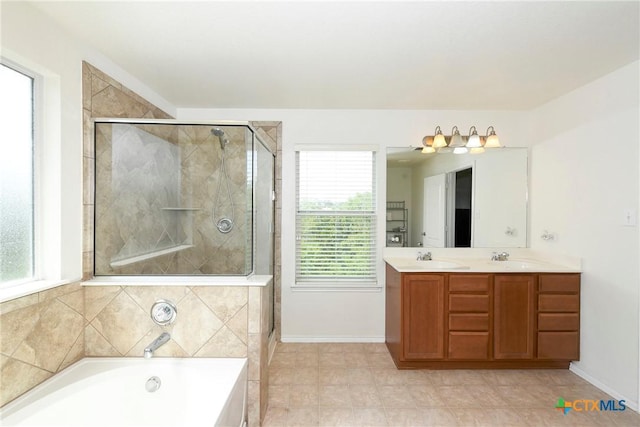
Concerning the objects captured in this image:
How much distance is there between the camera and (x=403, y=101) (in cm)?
318

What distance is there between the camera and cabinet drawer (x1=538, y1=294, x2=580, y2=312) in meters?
2.80

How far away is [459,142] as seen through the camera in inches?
132

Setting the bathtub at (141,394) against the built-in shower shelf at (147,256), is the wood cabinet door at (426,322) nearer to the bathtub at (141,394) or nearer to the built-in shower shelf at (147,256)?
the bathtub at (141,394)

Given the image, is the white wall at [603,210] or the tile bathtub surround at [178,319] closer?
the tile bathtub surround at [178,319]

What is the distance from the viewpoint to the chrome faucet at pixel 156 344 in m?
1.87

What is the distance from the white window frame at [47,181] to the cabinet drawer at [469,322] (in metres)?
2.79

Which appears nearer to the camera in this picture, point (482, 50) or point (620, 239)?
point (482, 50)

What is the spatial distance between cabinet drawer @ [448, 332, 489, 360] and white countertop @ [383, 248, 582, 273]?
1.77 feet

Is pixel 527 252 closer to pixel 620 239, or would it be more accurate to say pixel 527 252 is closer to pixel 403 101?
pixel 620 239

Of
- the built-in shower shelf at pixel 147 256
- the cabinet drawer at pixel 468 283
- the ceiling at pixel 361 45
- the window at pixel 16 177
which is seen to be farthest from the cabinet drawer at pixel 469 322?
the window at pixel 16 177

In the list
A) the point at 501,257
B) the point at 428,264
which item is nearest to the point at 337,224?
the point at 428,264

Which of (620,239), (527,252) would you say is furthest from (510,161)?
(620,239)

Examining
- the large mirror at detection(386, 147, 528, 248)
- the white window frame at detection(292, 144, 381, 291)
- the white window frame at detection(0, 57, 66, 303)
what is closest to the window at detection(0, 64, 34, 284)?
the white window frame at detection(0, 57, 66, 303)

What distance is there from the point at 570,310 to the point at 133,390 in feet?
10.9
